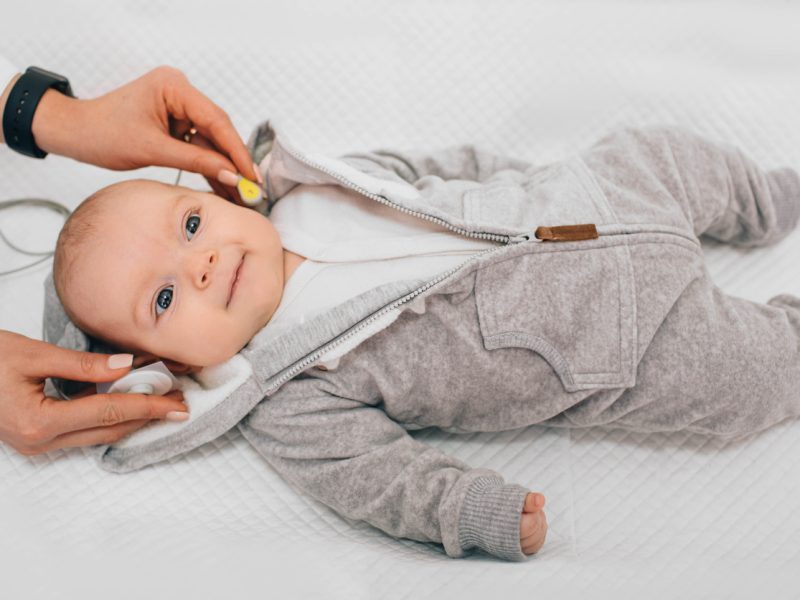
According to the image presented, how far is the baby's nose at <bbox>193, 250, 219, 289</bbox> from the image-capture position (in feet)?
3.37

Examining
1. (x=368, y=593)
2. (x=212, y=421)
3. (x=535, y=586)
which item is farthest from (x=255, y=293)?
(x=535, y=586)

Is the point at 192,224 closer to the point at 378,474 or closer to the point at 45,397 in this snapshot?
the point at 45,397

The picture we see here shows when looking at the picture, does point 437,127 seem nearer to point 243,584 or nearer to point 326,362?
point 326,362

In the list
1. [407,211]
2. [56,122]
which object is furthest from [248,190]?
[56,122]

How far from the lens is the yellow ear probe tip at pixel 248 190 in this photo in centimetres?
117

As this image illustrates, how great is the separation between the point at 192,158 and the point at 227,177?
0.22 feet

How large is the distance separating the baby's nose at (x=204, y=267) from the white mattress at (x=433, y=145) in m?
0.33

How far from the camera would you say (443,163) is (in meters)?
1.36

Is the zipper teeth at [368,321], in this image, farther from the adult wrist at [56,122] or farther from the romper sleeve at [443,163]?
the adult wrist at [56,122]

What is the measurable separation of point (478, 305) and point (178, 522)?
55cm

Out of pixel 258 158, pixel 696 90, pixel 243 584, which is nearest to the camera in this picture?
pixel 243 584

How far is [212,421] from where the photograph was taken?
1132 millimetres

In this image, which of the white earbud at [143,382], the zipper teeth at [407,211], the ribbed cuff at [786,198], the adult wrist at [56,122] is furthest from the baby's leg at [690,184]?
the adult wrist at [56,122]

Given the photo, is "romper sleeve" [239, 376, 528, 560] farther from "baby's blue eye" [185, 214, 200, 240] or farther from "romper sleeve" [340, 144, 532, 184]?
"romper sleeve" [340, 144, 532, 184]
